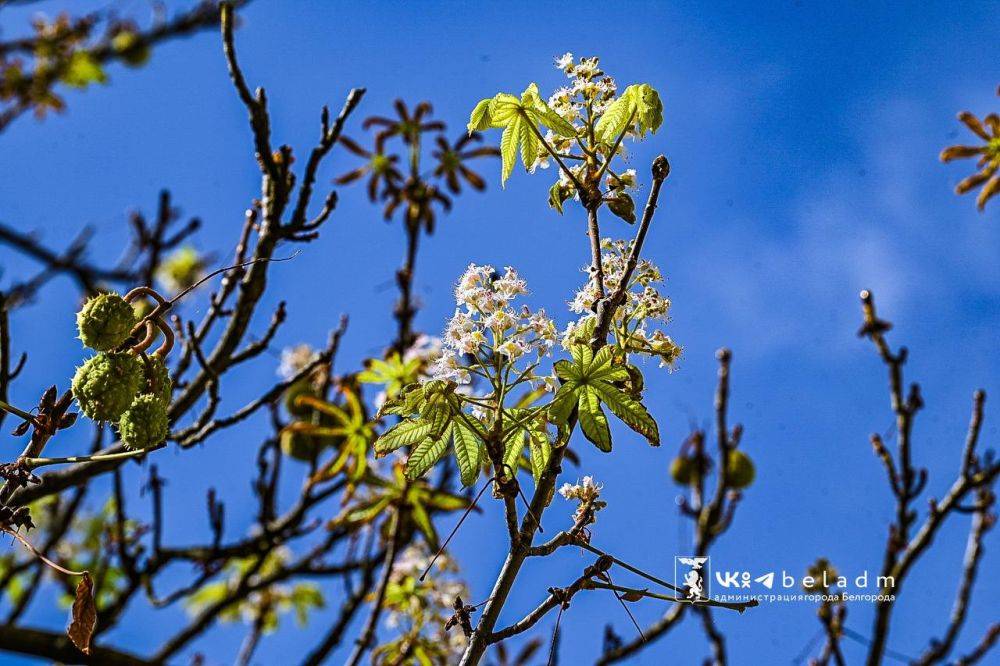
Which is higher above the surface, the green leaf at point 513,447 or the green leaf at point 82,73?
the green leaf at point 82,73

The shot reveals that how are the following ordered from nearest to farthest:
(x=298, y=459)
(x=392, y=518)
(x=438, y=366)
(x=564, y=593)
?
(x=564, y=593)
(x=438, y=366)
(x=392, y=518)
(x=298, y=459)

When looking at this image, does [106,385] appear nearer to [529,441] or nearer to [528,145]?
[529,441]

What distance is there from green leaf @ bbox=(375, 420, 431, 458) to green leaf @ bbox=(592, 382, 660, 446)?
0.38 metres

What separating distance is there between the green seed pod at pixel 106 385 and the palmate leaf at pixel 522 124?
929 mm

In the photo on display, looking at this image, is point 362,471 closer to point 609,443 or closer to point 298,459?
point 298,459

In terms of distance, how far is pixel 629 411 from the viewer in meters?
1.85

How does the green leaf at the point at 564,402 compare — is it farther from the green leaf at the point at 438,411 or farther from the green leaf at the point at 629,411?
the green leaf at the point at 438,411

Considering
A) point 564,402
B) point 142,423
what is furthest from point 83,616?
point 564,402

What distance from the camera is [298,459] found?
16.2 feet

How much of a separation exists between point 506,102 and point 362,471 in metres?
2.29

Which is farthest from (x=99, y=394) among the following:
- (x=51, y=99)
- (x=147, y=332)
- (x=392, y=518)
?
(x=51, y=99)

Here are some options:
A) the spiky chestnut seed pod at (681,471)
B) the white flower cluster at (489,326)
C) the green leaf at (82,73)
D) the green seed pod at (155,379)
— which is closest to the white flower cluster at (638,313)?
the white flower cluster at (489,326)

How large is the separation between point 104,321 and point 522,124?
1.03m

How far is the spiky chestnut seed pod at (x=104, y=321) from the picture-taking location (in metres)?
1.90
